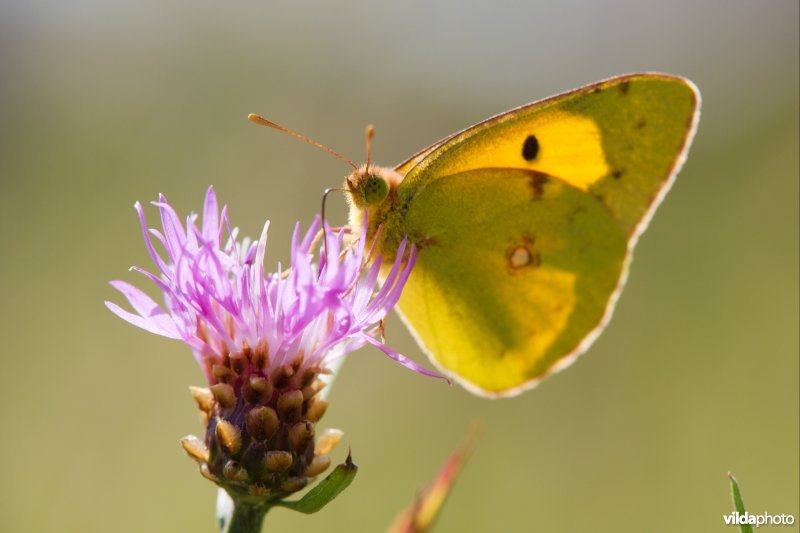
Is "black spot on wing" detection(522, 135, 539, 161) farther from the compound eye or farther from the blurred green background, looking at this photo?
the blurred green background

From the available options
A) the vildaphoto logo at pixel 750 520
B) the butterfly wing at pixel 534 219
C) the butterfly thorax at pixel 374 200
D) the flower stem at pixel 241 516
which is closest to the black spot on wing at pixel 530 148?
the butterfly wing at pixel 534 219

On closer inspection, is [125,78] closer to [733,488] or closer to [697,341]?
[697,341]

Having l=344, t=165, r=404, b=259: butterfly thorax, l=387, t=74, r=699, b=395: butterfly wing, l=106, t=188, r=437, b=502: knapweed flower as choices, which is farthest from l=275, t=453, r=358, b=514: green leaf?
l=387, t=74, r=699, b=395: butterfly wing

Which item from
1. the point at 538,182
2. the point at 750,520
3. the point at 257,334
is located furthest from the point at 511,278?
the point at 750,520

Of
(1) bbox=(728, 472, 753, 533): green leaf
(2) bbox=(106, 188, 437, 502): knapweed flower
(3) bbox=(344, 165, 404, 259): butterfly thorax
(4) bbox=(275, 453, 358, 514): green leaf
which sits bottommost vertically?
(1) bbox=(728, 472, 753, 533): green leaf

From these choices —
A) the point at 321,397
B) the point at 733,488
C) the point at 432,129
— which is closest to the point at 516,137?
the point at 321,397

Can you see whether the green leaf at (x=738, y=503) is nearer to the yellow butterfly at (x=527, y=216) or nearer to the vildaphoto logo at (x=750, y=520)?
the vildaphoto logo at (x=750, y=520)
